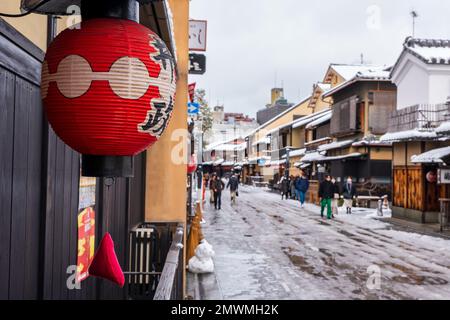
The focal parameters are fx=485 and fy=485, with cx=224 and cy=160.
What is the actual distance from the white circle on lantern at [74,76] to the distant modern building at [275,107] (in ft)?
264

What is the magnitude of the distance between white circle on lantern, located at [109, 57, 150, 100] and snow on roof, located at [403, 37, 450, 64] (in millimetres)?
21778

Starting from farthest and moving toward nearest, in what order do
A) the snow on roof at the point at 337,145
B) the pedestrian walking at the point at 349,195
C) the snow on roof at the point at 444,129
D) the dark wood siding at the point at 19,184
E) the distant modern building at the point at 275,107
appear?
the distant modern building at the point at 275,107, the snow on roof at the point at 337,145, the pedestrian walking at the point at 349,195, the snow on roof at the point at 444,129, the dark wood siding at the point at 19,184

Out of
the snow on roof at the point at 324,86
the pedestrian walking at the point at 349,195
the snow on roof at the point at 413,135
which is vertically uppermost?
the snow on roof at the point at 324,86

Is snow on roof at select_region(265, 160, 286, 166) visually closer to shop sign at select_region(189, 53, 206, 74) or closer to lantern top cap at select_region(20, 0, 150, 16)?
shop sign at select_region(189, 53, 206, 74)

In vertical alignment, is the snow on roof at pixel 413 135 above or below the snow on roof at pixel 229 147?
below

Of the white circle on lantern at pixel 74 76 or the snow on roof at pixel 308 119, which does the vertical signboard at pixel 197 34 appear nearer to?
the white circle on lantern at pixel 74 76

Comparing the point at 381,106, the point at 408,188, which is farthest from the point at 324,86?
the point at 408,188

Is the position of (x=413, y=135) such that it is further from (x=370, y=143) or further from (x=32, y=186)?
(x=32, y=186)

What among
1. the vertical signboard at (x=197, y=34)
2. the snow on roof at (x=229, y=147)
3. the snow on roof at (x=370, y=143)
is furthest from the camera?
the snow on roof at (x=229, y=147)

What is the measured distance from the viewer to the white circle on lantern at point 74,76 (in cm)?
218

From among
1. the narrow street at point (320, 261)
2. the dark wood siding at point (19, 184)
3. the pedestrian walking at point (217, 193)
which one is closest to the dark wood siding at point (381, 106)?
the pedestrian walking at point (217, 193)

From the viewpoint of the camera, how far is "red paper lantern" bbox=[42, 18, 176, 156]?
2180 mm

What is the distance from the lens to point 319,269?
1095 cm

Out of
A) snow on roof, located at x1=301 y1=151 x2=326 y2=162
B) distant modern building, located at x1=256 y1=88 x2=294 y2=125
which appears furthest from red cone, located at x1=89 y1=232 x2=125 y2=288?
distant modern building, located at x1=256 y1=88 x2=294 y2=125
